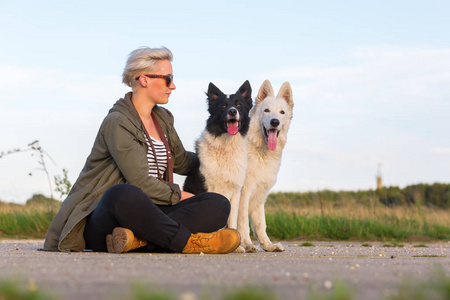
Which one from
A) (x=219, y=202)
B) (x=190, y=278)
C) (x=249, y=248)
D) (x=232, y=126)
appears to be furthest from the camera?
(x=232, y=126)

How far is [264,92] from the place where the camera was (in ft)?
24.8

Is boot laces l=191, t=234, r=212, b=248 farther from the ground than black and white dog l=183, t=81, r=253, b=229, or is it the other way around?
black and white dog l=183, t=81, r=253, b=229

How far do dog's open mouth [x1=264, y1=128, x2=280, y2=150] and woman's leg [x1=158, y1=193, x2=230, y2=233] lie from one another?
138 centimetres

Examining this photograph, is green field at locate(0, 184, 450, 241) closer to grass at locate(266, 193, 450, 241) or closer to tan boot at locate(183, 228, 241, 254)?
grass at locate(266, 193, 450, 241)

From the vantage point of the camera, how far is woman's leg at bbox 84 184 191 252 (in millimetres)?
5211

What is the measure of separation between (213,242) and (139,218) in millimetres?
802

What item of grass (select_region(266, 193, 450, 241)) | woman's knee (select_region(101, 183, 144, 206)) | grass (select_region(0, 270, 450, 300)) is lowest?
grass (select_region(266, 193, 450, 241))

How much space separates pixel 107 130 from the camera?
5.65 meters

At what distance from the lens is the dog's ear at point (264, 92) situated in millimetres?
7474

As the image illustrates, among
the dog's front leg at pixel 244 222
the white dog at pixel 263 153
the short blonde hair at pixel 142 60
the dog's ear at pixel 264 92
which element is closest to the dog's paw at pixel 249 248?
the dog's front leg at pixel 244 222

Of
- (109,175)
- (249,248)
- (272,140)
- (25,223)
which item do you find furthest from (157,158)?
(25,223)

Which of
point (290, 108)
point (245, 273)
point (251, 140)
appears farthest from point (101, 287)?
point (290, 108)

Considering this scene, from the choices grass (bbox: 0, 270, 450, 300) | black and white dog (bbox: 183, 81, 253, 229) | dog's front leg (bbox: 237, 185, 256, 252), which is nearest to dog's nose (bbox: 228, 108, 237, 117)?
black and white dog (bbox: 183, 81, 253, 229)

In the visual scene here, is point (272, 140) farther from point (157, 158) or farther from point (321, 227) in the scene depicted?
point (321, 227)
